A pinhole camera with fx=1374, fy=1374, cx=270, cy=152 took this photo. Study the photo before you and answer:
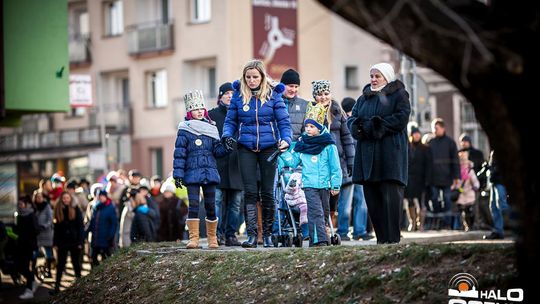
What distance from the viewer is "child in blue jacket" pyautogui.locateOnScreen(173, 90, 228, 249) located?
16.3m

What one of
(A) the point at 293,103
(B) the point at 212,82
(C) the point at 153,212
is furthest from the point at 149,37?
(A) the point at 293,103

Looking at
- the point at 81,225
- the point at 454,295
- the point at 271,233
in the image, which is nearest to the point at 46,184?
the point at 81,225

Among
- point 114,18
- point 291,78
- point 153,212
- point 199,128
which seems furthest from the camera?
point 114,18

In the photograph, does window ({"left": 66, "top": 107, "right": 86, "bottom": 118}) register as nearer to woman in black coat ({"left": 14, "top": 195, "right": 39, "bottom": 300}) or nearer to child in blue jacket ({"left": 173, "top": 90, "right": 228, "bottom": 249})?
woman in black coat ({"left": 14, "top": 195, "right": 39, "bottom": 300})

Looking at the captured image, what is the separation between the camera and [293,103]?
59.4ft

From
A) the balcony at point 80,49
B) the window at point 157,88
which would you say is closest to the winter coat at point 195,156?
the window at point 157,88

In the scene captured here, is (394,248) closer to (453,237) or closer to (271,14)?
(453,237)

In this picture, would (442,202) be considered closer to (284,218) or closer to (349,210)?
(349,210)

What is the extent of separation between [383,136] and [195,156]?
2746 mm

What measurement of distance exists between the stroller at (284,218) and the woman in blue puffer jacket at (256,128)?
450mm

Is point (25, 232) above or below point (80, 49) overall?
below

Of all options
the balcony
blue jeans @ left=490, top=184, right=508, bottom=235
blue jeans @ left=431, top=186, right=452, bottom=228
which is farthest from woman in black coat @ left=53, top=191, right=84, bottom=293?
the balcony

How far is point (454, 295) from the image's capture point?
10.5m

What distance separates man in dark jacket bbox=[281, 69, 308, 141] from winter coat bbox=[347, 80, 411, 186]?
3.17 m
